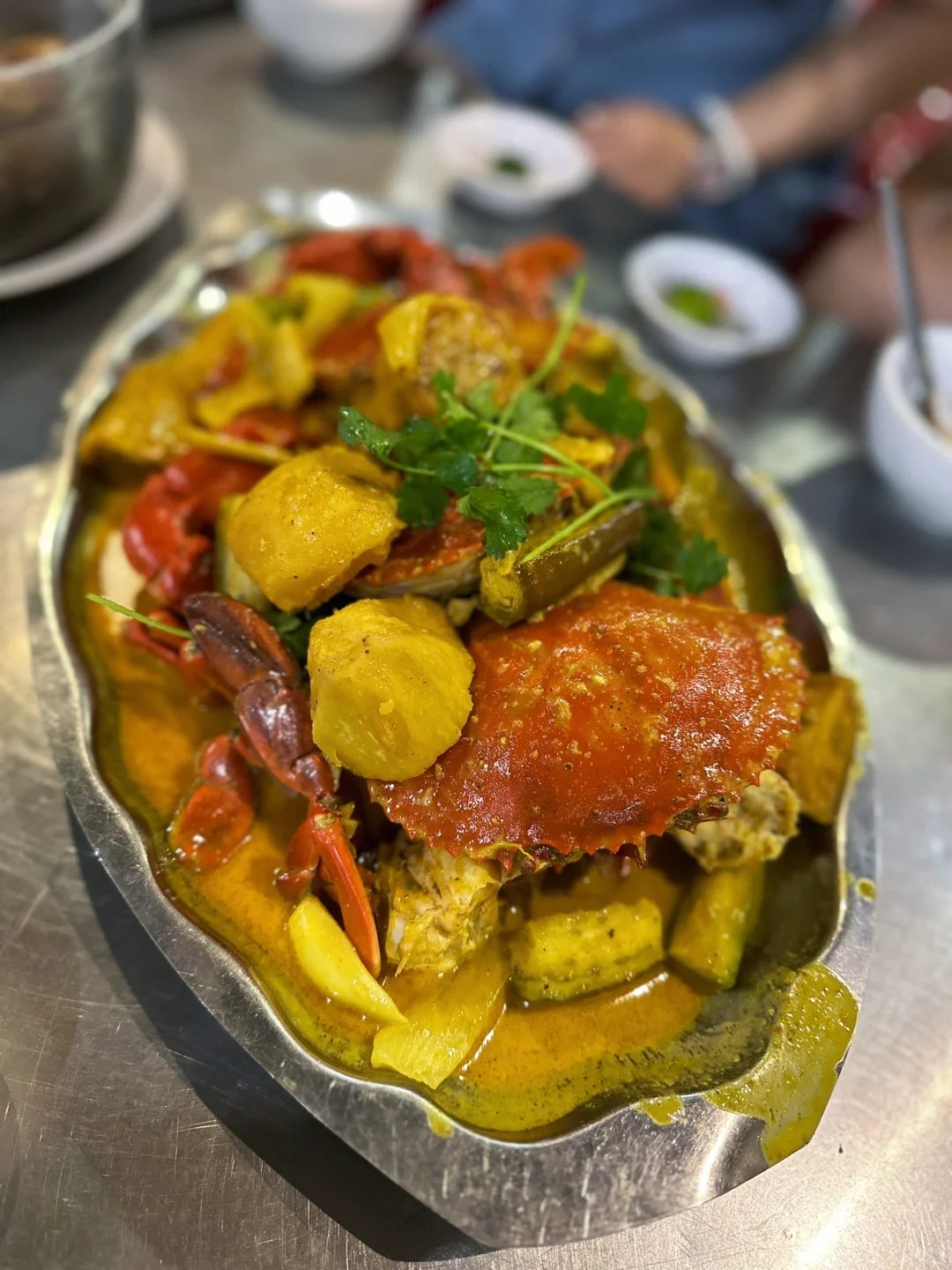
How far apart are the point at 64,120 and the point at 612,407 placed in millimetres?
1653

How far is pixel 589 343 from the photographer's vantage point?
8.36 feet

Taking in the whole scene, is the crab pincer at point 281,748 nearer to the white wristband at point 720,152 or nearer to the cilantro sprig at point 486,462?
the cilantro sprig at point 486,462

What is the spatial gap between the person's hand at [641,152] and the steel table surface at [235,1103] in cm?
233

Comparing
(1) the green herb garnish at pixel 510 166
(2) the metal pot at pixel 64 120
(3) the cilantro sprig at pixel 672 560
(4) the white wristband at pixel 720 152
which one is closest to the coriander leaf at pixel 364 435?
(3) the cilantro sprig at pixel 672 560

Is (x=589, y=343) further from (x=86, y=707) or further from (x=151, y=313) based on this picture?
(x=86, y=707)

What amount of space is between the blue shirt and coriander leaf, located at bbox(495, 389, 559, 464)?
2676 millimetres

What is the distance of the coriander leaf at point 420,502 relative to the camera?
161 cm

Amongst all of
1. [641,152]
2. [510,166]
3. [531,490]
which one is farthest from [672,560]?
[641,152]

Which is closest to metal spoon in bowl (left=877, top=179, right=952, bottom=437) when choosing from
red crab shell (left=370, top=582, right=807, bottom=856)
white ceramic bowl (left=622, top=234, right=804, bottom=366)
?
white ceramic bowl (left=622, top=234, right=804, bottom=366)

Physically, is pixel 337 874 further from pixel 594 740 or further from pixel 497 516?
pixel 497 516

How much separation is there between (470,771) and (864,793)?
0.94 metres

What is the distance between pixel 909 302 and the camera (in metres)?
2.57

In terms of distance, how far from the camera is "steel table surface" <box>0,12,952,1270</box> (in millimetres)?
1362

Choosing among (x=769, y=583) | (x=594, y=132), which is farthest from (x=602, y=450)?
(x=594, y=132)
